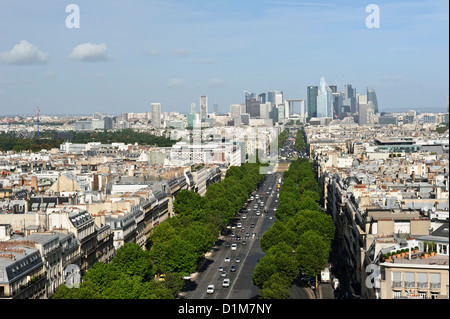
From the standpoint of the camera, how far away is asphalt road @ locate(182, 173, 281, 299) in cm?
3817

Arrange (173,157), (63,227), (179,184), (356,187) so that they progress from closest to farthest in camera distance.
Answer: (63,227) < (356,187) < (179,184) < (173,157)

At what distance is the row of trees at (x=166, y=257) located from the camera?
29641mm

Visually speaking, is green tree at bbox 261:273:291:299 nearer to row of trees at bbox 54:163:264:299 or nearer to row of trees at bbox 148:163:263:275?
row of trees at bbox 54:163:264:299

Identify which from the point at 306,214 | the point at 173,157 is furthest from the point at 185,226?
the point at 173,157

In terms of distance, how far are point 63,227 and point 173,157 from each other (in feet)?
226

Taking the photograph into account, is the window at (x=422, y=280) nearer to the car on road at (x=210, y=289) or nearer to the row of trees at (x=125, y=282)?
the row of trees at (x=125, y=282)

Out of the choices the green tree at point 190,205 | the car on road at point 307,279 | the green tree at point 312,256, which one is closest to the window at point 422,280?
the green tree at point 312,256

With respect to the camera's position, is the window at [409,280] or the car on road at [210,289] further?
Result: the car on road at [210,289]

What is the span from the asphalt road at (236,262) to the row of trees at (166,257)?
88 centimetres

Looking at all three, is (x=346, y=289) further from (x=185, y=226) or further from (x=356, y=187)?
(x=185, y=226)

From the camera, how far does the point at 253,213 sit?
70125 millimetres

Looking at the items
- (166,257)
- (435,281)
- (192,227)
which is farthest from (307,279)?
(435,281)
